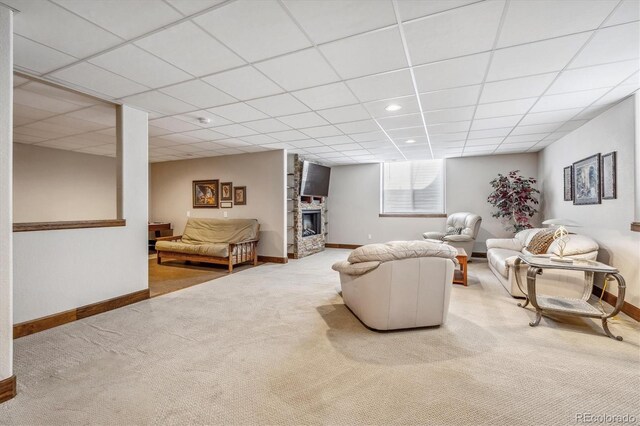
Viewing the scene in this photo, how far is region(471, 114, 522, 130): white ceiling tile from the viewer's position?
4.01 metres

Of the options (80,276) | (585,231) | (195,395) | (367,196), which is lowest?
(195,395)

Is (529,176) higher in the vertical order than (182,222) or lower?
higher

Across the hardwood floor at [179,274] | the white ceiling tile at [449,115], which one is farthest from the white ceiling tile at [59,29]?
the white ceiling tile at [449,115]

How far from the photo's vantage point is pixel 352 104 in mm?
3490

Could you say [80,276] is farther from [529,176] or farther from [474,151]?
[529,176]

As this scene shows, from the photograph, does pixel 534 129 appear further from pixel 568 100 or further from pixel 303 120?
pixel 303 120

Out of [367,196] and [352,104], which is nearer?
[352,104]

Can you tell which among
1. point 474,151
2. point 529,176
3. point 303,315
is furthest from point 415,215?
point 303,315

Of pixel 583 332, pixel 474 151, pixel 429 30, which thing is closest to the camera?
pixel 429 30

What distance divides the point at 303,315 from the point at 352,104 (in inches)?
101

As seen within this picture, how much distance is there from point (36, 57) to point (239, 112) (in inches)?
75.0

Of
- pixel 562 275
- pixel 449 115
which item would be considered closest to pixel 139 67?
→ pixel 449 115

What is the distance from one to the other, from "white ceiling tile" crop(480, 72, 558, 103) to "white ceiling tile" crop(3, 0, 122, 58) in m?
3.50

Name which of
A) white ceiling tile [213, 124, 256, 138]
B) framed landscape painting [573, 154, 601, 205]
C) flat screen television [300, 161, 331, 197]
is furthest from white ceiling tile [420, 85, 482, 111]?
flat screen television [300, 161, 331, 197]
